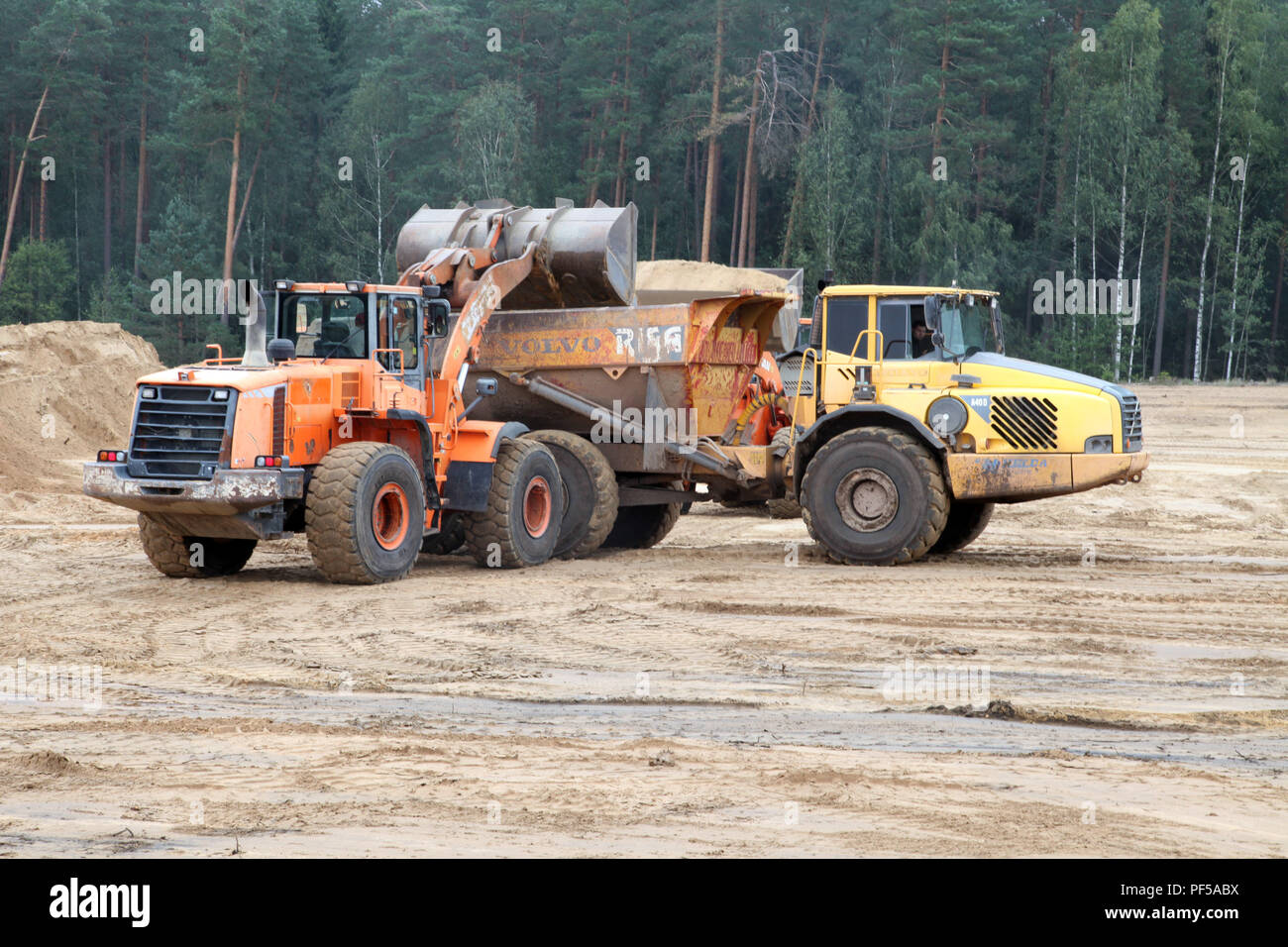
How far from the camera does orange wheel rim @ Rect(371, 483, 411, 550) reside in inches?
464

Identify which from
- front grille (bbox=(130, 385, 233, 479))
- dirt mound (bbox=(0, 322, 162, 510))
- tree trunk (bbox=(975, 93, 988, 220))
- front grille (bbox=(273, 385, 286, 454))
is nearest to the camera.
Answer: front grille (bbox=(130, 385, 233, 479))

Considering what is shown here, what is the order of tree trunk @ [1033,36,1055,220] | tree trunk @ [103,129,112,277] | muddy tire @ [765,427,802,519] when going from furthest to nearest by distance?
1. tree trunk @ [103,129,112,277]
2. tree trunk @ [1033,36,1055,220]
3. muddy tire @ [765,427,802,519]

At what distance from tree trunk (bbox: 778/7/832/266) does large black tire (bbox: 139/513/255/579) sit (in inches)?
1398

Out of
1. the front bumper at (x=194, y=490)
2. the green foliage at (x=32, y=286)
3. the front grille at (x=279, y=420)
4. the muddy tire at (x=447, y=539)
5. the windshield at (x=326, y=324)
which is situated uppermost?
the green foliage at (x=32, y=286)

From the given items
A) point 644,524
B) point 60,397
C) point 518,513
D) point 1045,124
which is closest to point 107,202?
point 1045,124

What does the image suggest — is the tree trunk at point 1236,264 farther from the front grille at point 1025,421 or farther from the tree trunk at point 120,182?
the tree trunk at point 120,182

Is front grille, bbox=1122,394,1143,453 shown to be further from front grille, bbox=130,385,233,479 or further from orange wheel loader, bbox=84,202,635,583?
front grille, bbox=130,385,233,479

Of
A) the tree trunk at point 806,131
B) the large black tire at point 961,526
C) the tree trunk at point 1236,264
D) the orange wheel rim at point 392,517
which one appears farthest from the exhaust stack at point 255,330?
the tree trunk at point 1236,264

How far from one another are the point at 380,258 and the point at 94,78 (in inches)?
556

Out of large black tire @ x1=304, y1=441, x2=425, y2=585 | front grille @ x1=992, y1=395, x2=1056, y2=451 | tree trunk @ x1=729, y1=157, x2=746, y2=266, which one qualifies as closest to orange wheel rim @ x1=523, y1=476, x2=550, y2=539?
large black tire @ x1=304, y1=441, x2=425, y2=585

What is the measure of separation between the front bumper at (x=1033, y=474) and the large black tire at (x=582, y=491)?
3360mm

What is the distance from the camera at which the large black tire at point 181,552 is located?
469 inches

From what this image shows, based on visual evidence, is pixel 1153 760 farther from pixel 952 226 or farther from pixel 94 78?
pixel 94 78
